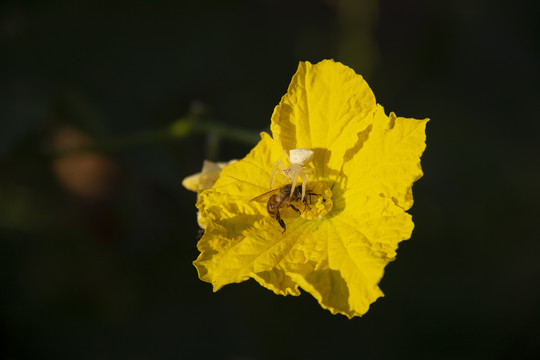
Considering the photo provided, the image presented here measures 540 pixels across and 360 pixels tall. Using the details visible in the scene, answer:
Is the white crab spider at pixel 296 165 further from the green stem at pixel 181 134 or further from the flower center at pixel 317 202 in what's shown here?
the green stem at pixel 181 134

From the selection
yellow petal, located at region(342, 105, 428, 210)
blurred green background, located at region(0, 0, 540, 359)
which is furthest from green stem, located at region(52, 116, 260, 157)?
yellow petal, located at region(342, 105, 428, 210)

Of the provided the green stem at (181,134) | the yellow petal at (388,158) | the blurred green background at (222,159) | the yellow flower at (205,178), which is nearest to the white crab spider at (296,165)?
the yellow petal at (388,158)

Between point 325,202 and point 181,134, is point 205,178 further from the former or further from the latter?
point 181,134

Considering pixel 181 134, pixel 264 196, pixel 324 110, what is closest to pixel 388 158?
pixel 324 110

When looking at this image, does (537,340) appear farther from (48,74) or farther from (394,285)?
(48,74)

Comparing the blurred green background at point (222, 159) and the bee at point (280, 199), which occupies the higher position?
the blurred green background at point (222, 159)

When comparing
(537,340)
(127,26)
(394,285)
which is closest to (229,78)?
(127,26)

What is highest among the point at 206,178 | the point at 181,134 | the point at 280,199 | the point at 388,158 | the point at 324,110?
the point at 181,134

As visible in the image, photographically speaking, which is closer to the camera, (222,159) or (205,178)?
(205,178)
